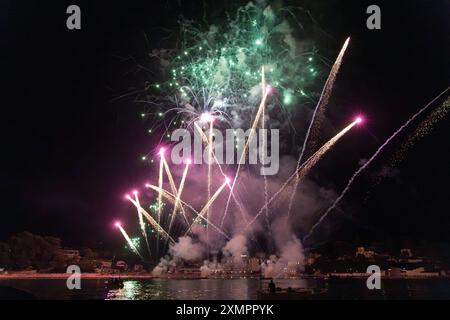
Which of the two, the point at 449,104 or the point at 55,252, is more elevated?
the point at 449,104

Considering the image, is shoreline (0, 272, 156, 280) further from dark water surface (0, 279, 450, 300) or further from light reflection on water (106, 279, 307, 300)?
light reflection on water (106, 279, 307, 300)

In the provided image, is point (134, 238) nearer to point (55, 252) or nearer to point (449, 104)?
point (55, 252)

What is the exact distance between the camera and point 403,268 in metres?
93.4

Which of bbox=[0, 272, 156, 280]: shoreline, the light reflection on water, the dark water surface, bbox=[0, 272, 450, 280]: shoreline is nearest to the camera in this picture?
the light reflection on water

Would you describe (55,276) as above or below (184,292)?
above

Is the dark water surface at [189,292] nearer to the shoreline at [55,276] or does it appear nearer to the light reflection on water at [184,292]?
the light reflection on water at [184,292]

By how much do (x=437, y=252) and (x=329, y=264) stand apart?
19877 mm

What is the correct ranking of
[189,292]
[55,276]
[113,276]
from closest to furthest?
[189,292] → [55,276] → [113,276]

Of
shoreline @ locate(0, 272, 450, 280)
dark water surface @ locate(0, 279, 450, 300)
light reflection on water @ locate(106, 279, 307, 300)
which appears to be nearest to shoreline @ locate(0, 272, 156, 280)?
shoreline @ locate(0, 272, 450, 280)

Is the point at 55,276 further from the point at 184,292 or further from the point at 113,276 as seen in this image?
the point at 184,292

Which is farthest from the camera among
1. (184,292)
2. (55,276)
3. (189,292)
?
(55,276)

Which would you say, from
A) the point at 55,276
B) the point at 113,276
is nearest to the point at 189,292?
the point at 55,276
